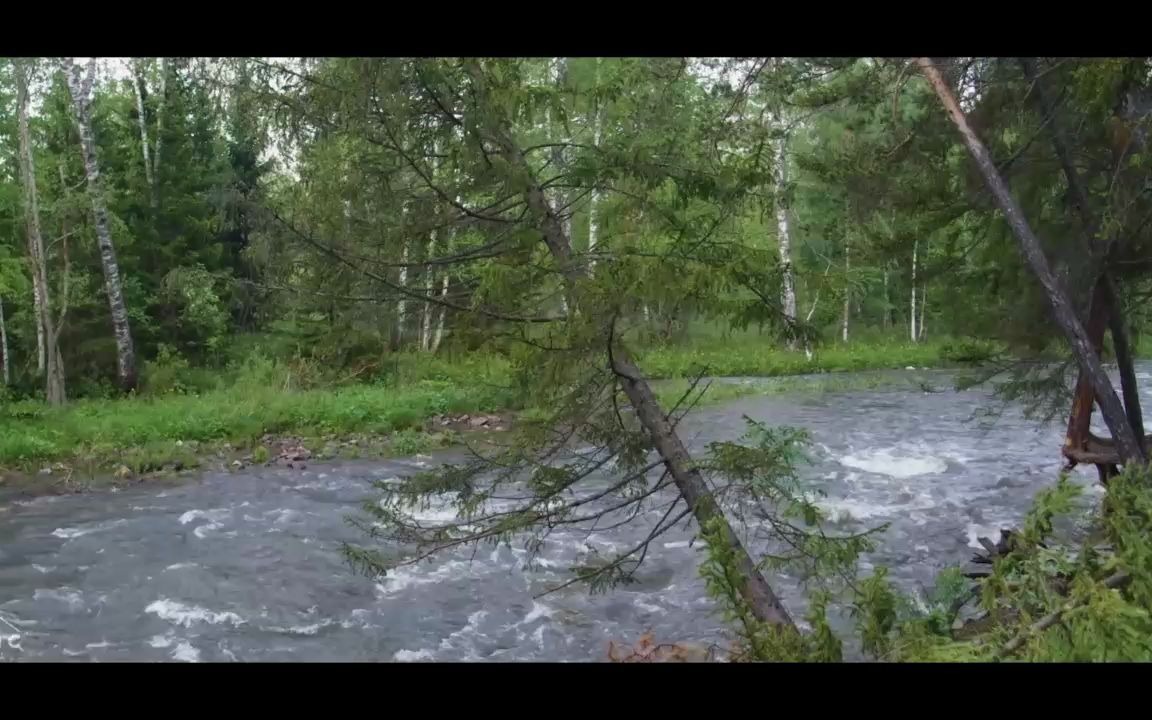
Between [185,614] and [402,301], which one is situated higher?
[402,301]

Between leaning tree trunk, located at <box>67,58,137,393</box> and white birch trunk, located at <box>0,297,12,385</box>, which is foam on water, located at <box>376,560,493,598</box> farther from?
white birch trunk, located at <box>0,297,12,385</box>

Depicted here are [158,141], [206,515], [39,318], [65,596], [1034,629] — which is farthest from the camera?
[158,141]

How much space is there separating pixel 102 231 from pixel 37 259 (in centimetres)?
116

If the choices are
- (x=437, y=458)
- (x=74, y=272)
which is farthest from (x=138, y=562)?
(x=74, y=272)

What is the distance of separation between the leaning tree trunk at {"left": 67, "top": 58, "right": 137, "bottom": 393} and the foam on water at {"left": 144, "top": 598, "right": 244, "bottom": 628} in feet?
31.4

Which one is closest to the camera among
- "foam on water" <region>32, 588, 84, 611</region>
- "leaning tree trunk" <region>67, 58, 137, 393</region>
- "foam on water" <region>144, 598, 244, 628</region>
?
"foam on water" <region>144, 598, 244, 628</region>

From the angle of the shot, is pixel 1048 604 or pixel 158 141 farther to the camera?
pixel 158 141

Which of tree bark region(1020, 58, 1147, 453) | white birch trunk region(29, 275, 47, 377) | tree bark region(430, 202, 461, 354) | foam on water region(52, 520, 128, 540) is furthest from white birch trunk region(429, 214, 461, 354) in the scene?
white birch trunk region(29, 275, 47, 377)

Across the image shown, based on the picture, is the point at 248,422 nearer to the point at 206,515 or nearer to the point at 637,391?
the point at 206,515

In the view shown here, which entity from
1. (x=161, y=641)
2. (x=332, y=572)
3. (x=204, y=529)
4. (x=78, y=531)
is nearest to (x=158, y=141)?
(x=78, y=531)

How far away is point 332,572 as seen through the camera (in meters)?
7.86

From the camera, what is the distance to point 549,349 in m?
4.71

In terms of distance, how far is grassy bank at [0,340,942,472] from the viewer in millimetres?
11789

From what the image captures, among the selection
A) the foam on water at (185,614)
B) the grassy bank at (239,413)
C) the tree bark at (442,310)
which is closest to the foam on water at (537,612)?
the foam on water at (185,614)
